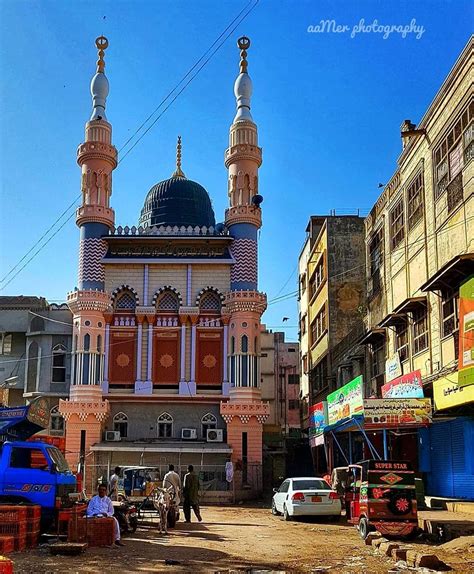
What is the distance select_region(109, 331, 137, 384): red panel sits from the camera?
38156 mm

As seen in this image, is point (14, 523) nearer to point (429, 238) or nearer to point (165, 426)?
point (429, 238)

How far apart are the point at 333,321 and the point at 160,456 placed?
11.9 meters

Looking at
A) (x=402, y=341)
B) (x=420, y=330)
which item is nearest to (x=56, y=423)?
(x=402, y=341)

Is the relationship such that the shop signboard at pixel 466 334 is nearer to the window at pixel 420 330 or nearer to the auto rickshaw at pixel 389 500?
the auto rickshaw at pixel 389 500

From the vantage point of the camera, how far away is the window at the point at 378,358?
97.6 feet

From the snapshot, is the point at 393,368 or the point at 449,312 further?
the point at 393,368

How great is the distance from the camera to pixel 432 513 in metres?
19.2

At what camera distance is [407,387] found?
23078 millimetres

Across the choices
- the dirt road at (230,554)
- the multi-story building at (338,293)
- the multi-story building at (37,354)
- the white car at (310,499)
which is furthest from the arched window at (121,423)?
the dirt road at (230,554)

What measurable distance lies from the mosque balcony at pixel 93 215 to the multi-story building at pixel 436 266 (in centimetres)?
1547

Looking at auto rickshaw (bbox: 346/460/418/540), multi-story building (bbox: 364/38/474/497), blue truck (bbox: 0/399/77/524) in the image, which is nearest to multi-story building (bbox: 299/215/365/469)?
multi-story building (bbox: 364/38/474/497)

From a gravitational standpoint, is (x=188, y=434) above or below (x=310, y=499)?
above

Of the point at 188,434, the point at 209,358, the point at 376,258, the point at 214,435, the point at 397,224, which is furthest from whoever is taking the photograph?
the point at 209,358

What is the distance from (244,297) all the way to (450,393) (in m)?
19.8
